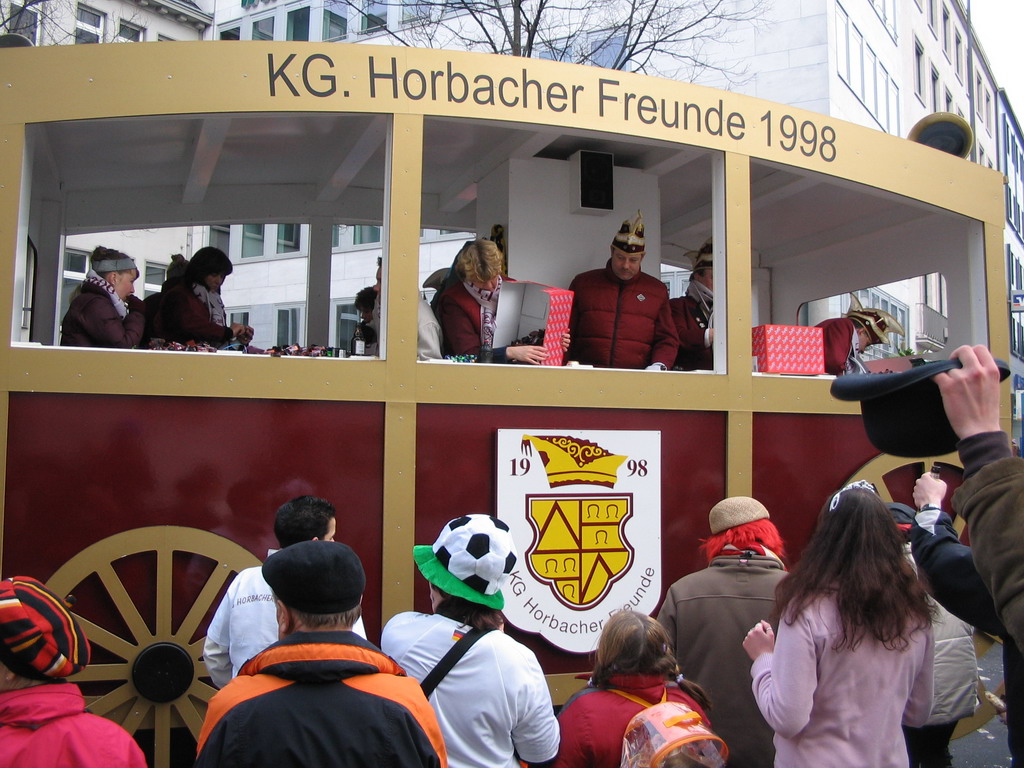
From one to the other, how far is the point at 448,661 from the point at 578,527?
186cm

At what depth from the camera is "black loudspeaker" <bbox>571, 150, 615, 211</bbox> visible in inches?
222

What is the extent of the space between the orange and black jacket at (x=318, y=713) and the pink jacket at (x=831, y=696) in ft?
3.46

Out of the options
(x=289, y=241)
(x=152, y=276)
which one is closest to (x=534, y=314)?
(x=152, y=276)

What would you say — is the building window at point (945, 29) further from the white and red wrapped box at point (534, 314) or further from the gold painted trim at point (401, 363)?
the gold painted trim at point (401, 363)

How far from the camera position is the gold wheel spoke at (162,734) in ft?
11.9

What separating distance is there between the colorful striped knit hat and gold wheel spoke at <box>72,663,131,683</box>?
5.49 feet

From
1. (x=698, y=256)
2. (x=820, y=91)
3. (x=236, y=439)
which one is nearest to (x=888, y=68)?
(x=820, y=91)

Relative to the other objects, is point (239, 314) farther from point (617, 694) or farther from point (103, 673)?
point (617, 694)

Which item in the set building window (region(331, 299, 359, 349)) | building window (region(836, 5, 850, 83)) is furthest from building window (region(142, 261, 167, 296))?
building window (region(836, 5, 850, 83))

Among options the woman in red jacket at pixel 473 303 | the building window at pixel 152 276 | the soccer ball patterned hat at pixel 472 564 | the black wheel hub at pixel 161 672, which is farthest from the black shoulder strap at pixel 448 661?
the building window at pixel 152 276

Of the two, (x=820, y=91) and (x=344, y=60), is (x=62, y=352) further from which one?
(x=820, y=91)

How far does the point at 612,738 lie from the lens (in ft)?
7.91

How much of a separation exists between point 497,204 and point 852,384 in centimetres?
440

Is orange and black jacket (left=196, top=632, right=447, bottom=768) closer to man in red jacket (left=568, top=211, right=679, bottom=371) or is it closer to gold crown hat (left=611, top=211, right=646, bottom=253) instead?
man in red jacket (left=568, top=211, right=679, bottom=371)
